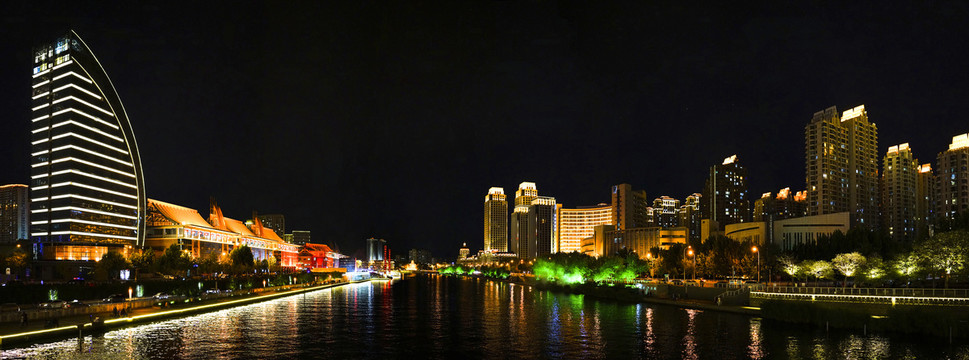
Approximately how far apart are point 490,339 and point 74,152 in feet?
477

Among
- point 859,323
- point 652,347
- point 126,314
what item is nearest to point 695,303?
point 859,323

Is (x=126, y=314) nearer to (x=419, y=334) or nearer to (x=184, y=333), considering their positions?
(x=184, y=333)

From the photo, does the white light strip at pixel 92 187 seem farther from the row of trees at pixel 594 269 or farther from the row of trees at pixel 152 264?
the row of trees at pixel 594 269

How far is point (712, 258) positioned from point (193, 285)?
91526mm

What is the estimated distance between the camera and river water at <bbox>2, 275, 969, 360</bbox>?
163 ft

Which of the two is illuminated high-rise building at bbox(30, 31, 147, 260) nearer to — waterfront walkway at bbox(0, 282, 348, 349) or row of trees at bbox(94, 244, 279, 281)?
row of trees at bbox(94, 244, 279, 281)

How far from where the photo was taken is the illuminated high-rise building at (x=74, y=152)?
158875mm

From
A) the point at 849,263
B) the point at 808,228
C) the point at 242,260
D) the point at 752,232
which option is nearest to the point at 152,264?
the point at 242,260

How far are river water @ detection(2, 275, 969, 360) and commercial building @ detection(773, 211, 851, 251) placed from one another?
8365cm

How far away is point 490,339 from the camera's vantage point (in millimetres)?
61031

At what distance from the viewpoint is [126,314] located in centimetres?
6738

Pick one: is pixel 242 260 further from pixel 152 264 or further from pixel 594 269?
pixel 594 269

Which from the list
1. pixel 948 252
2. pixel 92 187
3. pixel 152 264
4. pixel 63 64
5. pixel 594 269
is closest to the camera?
pixel 948 252

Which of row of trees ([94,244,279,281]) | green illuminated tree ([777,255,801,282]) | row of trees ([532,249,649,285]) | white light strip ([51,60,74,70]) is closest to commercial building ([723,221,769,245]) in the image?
row of trees ([532,249,649,285])
